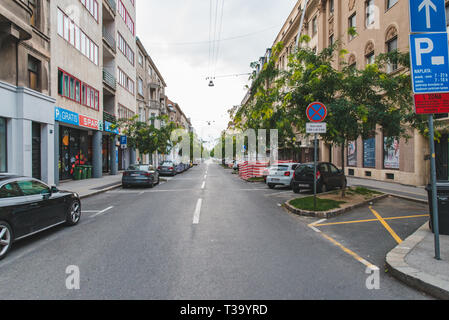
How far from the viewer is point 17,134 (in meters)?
13.2

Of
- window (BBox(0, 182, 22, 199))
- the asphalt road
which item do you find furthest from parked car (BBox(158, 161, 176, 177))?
window (BBox(0, 182, 22, 199))

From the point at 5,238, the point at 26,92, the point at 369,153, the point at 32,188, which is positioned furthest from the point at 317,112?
the point at 369,153

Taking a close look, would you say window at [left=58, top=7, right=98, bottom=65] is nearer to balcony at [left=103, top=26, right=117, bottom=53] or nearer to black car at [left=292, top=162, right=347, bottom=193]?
balcony at [left=103, top=26, right=117, bottom=53]

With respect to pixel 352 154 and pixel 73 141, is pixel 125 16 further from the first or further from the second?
pixel 352 154

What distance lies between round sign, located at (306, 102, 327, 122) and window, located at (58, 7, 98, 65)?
15190 millimetres

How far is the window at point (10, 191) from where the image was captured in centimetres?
517

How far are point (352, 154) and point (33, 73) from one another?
21.2m

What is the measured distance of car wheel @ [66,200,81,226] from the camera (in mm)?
7144

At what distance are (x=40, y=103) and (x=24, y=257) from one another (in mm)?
12032

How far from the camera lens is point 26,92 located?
13406 mm

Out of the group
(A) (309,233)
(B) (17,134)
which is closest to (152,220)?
(A) (309,233)

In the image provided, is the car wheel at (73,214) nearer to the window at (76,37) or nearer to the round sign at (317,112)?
the round sign at (317,112)

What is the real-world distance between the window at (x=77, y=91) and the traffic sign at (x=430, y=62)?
1743 centimetres
